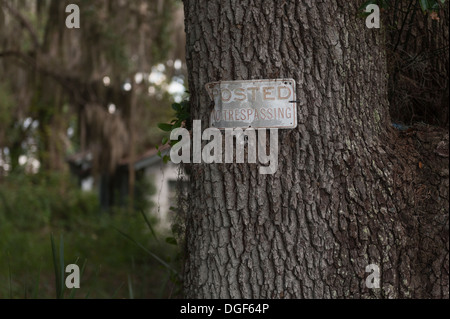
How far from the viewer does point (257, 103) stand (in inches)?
84.1

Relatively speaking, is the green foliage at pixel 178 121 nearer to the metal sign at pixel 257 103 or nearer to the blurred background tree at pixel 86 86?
the metal sign at pixel 257 103

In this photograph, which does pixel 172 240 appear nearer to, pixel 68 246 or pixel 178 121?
pixel 178 121

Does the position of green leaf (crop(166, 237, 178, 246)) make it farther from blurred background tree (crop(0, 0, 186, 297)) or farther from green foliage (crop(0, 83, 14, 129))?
green foliage (crop(0, 83, 14, 129))

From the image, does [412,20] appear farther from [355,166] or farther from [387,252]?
[387,252]

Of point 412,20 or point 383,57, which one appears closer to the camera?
point 383,57

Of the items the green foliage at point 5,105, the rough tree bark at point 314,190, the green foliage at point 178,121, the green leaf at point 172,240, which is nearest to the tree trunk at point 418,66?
the rough tree bark at point 314,190

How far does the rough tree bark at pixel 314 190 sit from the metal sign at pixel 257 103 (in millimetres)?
45

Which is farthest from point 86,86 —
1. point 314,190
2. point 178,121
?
point 314,190

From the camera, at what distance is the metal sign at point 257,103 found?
2.12m

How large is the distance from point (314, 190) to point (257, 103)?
461 millimetres

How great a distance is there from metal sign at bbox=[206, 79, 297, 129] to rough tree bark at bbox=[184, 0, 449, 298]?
0.04 m

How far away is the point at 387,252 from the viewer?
7.00ft
